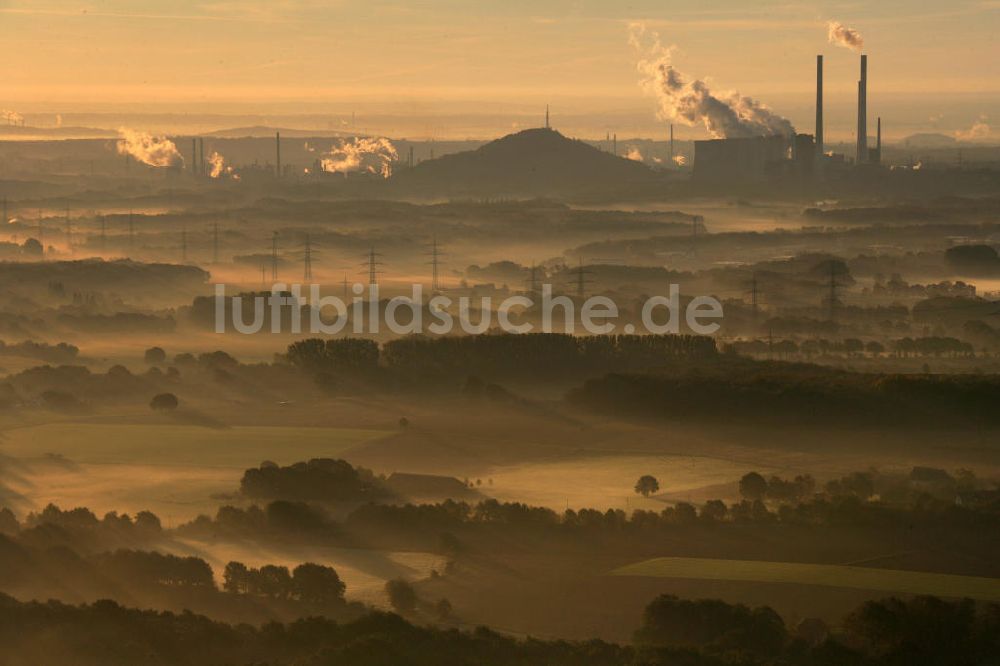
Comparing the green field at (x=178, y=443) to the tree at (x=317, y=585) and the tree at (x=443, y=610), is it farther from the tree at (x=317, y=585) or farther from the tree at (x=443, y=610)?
the tree at (x=443, y=610)

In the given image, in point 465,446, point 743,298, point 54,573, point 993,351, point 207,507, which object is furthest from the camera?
point 743,298

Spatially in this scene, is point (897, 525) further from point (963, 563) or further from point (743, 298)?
point (743, 298)

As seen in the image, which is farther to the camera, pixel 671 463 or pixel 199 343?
pixel 199 343

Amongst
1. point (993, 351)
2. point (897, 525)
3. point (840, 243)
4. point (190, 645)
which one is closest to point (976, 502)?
point (897, 525)

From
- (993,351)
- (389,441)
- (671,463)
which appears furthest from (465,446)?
(993,351)

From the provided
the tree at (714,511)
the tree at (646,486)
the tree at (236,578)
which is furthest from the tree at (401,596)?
the tree at (646,486)

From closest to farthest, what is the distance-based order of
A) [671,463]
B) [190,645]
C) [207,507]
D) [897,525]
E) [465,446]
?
1. [190,645]
2. [897,525]
3. [207,507]
4. [671,463]
5. [465,446]
